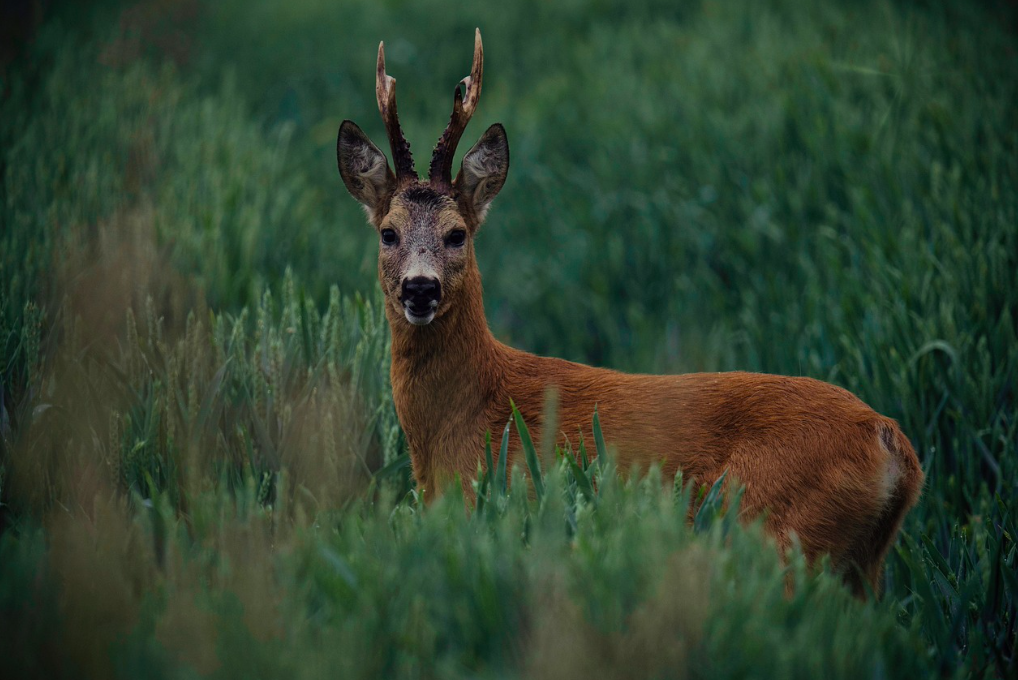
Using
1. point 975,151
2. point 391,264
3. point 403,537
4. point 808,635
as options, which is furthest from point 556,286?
point 808,635

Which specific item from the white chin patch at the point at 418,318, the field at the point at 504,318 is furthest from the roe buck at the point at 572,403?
the field at the point at 504,318

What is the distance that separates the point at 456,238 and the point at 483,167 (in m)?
0.40

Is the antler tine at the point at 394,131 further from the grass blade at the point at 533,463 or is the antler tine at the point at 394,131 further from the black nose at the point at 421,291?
the grass blade at the point at 533,463

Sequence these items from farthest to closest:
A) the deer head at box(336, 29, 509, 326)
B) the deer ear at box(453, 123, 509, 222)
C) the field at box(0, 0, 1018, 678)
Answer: the deer ear at box(453, 123, 509, 222) → the deer head at box(336, 29, 509, 326) → the field at box(0, 0, 1018, 678)

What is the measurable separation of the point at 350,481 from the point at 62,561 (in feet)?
5.33

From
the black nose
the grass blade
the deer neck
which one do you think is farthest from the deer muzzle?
the grass blade

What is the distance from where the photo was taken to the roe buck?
3.45m

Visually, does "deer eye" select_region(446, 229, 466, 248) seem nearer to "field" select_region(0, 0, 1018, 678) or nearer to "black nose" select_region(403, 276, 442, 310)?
"black nose" select_region(403, 276, 442, 310)

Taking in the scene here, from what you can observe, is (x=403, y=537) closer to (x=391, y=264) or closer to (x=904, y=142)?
Answer: (x=391, y=264)

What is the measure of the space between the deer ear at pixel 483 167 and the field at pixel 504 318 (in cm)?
86

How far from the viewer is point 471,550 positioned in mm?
2682

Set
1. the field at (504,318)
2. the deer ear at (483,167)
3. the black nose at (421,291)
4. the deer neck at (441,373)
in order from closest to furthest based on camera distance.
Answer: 1. the field at (504,318)
2. the black nose at (421,291)
3. the deer neck at (441,373)
4. the deer ear at (483,167)

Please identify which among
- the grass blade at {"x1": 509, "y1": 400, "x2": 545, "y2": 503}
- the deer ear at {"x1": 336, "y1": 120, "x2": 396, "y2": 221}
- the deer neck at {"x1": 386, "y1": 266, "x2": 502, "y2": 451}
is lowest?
the grass blade at {"x1": 509, "y1": 400, "x2": 545, "y2": 503}

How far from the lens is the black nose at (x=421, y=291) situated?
377 cm
